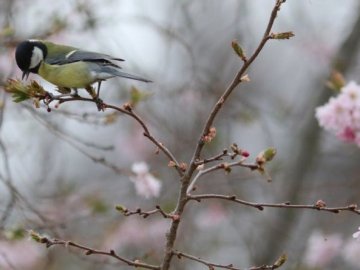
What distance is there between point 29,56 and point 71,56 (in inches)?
5.8

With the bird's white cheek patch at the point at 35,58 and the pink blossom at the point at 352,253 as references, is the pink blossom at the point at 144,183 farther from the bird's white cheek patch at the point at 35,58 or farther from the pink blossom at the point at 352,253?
the pink blossom at the point at 352,253

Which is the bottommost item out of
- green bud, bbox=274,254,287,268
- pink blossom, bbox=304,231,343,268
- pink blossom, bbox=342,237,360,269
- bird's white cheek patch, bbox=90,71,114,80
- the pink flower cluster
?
green bud, bbox=274,254,287,268

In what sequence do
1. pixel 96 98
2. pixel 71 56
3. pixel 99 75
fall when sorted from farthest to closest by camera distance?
pixel 71 56 < pixel 99 75 < pixel 96 98

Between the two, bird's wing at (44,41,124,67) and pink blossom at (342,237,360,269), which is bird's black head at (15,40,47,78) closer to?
bird's wing at (44,41,124,67)

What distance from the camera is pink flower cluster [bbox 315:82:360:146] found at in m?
2.93

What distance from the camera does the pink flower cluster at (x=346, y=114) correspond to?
2.93 m

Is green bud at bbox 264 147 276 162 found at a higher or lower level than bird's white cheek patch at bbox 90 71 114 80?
lower

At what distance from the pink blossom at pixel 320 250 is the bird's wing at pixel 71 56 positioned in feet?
10.2

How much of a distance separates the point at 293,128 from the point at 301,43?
2146mm

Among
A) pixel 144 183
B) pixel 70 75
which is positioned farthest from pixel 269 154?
pixel 144 183

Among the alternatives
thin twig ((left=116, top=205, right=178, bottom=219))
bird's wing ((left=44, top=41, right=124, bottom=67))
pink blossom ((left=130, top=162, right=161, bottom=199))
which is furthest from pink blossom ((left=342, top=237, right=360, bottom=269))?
thin twig ((left=116, top=205, right=178, bottom=219))

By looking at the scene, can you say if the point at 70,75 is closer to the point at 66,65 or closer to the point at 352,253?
the point at 66,65

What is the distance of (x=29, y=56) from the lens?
2.39 metres

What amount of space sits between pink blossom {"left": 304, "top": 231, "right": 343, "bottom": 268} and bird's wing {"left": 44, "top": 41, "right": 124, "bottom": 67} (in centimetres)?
310
